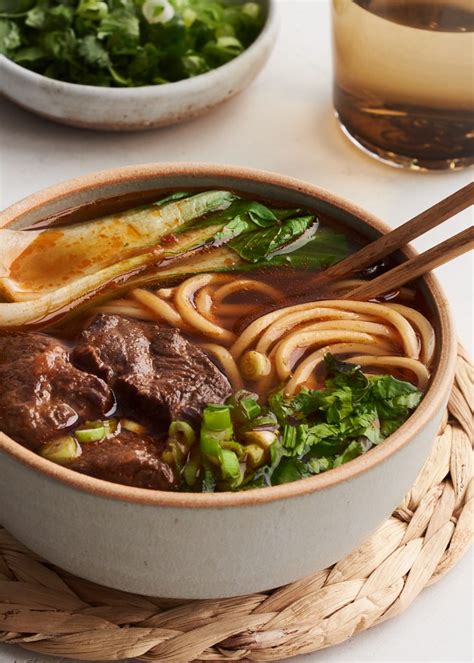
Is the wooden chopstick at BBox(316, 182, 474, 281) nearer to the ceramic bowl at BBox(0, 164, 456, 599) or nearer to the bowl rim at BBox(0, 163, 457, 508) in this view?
the bowl rim at BBox(0, 163, 457, 508)

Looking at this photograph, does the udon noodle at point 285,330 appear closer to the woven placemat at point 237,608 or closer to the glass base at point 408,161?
the woven placemat at point 237,608

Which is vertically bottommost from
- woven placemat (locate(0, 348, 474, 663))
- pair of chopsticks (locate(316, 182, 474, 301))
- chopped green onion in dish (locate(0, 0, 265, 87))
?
woven placemat (locate(0, 348, 474, 663))

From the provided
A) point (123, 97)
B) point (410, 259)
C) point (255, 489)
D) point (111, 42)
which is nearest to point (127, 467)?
point (255, 489)

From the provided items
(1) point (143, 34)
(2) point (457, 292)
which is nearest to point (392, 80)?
(2) point (457, 292)

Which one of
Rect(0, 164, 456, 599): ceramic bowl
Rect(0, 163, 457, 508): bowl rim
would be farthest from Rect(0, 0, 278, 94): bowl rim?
Rect(0, 164, 456, 599): ceramic bowl

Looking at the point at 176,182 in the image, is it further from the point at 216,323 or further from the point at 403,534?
the point at 403,534

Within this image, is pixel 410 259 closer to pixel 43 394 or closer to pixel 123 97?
pixel 43 394

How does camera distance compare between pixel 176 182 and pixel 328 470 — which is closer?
pixel 328 470

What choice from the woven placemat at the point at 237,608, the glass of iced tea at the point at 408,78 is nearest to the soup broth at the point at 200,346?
the woven placemat at the point at 237,608
